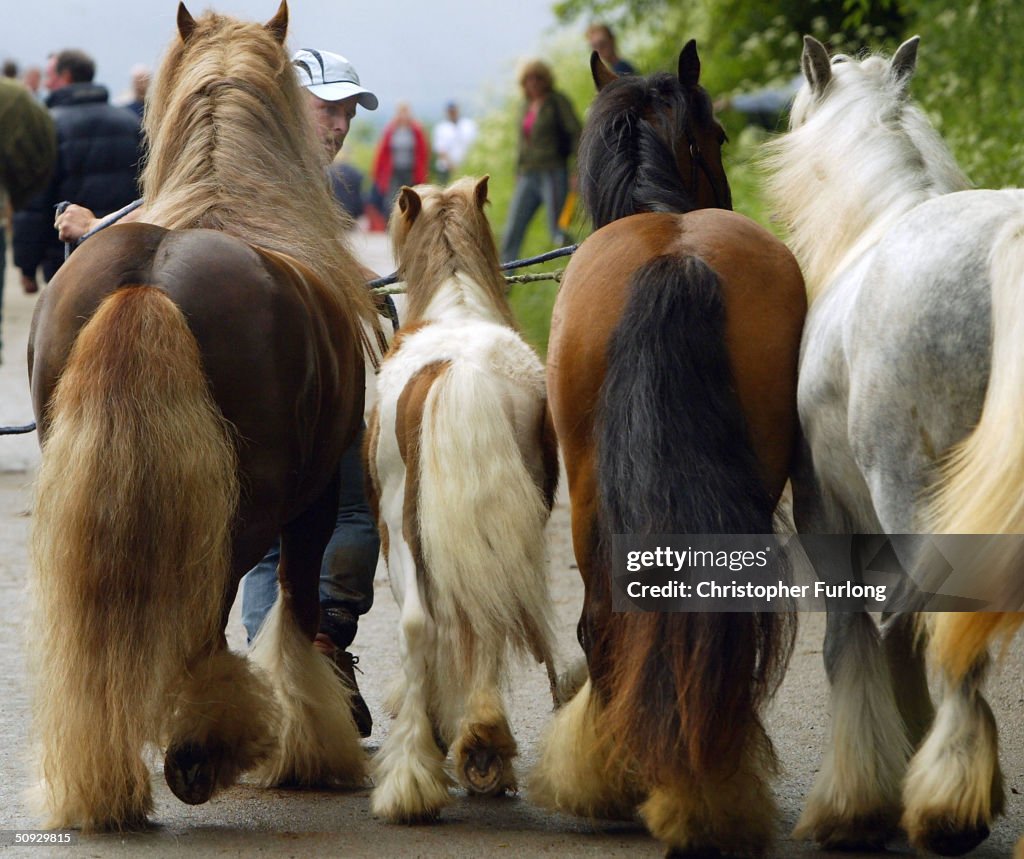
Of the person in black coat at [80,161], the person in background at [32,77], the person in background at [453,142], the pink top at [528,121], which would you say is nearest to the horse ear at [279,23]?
the person in black coat at [80,161]

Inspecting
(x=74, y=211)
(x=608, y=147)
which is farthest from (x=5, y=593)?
(x=608, y=147)

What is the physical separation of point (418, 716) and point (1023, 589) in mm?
1757

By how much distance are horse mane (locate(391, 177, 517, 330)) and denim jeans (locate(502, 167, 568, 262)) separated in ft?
34.7

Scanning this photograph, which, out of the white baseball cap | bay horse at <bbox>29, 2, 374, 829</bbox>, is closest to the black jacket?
the white baseball cap

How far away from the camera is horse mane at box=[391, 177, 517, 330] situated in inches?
189

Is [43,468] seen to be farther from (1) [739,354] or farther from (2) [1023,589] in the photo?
(2) [1023,589]

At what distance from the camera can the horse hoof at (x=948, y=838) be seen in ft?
11.0

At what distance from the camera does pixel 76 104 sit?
34.3 feet

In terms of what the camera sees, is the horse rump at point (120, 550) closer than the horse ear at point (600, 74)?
Yes

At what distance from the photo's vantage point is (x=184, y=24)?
191 inches

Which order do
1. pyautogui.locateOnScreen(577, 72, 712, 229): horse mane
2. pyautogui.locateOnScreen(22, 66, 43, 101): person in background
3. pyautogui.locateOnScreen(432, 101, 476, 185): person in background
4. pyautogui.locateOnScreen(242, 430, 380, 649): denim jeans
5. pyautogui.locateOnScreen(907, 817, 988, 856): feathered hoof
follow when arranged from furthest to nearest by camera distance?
pyautogui.locateOnScreen(432, 101, 476, 185): person in background < pyautogui.locateOnScreen(22, 66, 43, 101): person in background < pyautogui.locateOnScreen(242, 430, 380, 649): denim jeans < pyautogui.locateOnScreen(577, 72, 712, 229): horse mane < pyautogui.locateOnScreen(907, 817, 988, 856): feathered hoof

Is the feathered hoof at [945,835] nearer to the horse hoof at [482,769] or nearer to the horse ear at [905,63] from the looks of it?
the horse hoof at [482,769]

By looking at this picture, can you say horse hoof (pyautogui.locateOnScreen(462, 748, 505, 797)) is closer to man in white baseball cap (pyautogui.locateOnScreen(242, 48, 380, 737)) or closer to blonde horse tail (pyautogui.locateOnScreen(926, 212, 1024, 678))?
man in white baseball cap (pyautogui.locateOnScreen(242, 48, 380, 737))

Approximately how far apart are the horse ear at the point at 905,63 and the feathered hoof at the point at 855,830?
208 centimetres
